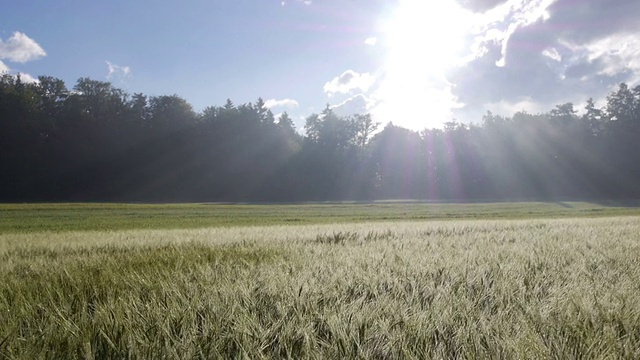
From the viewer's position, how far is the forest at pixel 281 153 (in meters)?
71.5

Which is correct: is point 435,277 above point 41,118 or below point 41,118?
below

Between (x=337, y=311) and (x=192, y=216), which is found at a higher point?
(x=337, y=311)

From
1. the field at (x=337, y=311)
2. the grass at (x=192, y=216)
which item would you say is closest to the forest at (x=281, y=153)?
the grass at (x=192, y=216)

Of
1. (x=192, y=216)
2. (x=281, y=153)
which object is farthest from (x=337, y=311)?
(x=281, y=153)

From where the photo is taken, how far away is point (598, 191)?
78.1m

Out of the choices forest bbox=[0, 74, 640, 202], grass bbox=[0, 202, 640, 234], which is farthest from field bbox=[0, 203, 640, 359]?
forest bbox=[0, 74, 640, 202]

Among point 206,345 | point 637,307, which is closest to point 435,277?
point 637,307

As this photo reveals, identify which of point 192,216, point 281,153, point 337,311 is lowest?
point 192,216

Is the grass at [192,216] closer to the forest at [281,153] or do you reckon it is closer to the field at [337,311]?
the field at [337,311]

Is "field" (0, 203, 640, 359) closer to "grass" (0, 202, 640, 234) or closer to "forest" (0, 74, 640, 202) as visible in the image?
"grass" (0, 202, 640, 234)

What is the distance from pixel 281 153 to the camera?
279ft

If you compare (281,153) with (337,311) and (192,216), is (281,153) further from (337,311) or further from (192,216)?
(337,311)

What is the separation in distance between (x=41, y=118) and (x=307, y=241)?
87.6 meters

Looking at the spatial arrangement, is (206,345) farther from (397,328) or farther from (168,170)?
(168,170)
